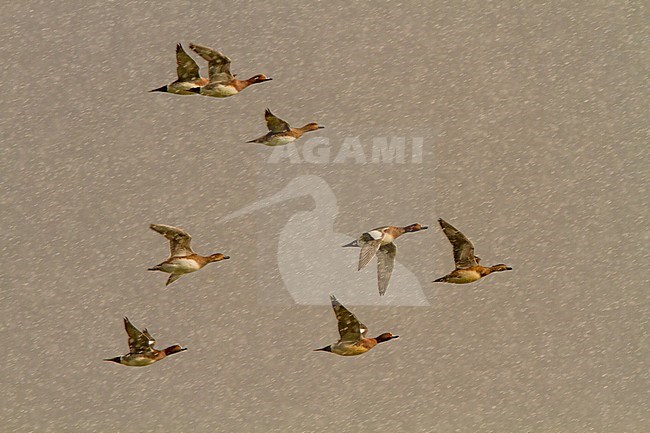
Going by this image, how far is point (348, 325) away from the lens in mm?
15289

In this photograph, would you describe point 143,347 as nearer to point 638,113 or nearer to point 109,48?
point 109,48

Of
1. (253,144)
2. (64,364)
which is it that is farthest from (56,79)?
(64,364)

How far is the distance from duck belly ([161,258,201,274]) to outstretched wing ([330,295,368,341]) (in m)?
1.98

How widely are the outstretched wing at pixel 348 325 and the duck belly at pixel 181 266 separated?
1.98 meters

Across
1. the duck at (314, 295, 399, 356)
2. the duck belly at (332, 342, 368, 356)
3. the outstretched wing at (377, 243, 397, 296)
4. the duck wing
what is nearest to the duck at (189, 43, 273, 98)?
the duck wing

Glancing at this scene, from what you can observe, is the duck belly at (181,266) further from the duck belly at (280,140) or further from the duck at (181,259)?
the duck belly at (280,140)

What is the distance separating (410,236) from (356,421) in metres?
2.89

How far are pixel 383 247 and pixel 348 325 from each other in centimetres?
175

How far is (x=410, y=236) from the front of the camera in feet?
61.1

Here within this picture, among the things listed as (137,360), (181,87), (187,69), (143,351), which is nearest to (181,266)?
(143,351)

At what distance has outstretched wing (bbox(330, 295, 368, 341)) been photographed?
1491cm

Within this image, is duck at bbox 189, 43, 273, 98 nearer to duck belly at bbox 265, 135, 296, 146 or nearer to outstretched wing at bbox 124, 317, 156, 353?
duck belly at bbox 265, 135, 296, 146

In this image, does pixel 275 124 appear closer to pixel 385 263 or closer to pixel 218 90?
pixel 218 90

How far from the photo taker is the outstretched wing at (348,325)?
14.9 meters
